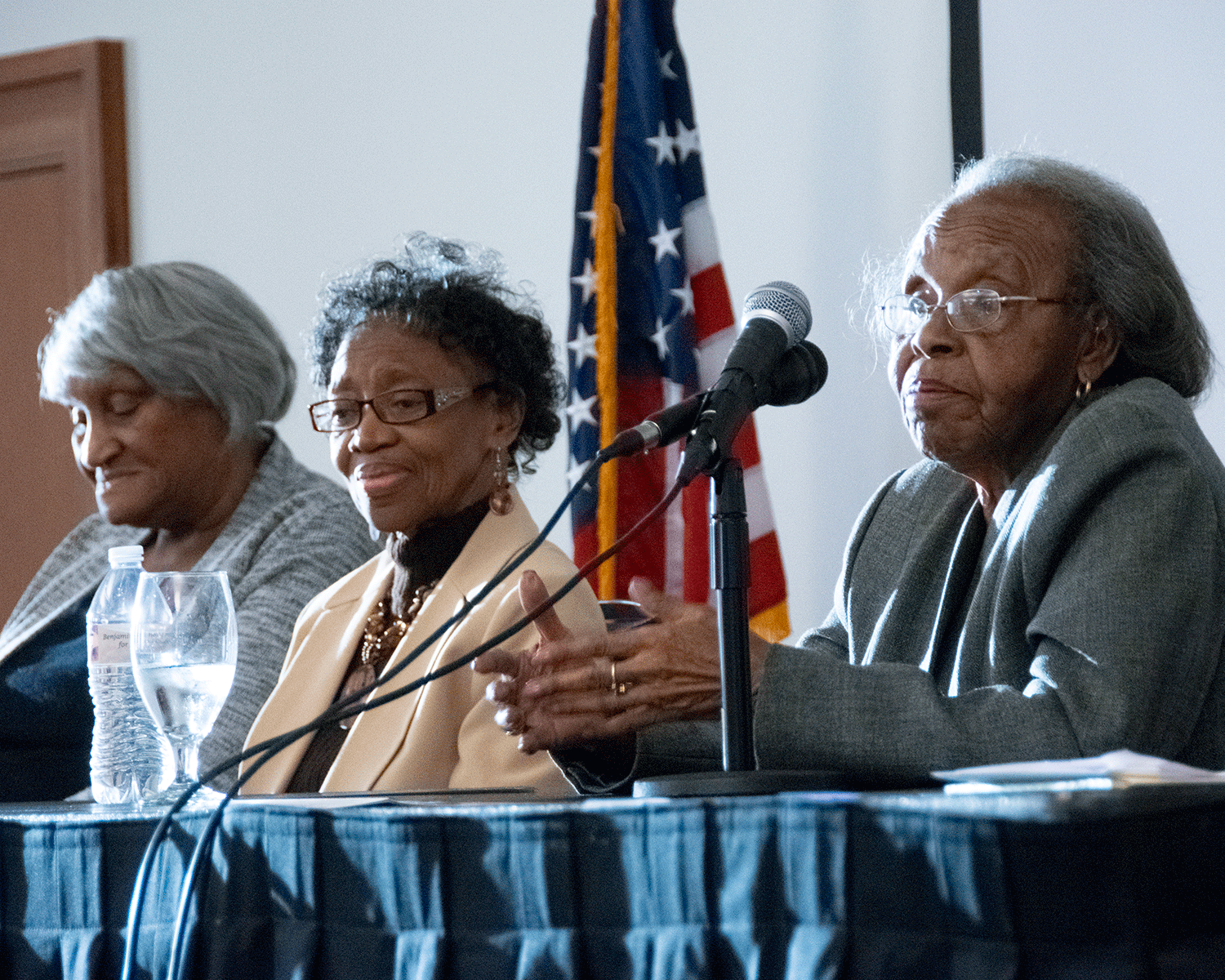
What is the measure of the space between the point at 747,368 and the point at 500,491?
1.01 meters

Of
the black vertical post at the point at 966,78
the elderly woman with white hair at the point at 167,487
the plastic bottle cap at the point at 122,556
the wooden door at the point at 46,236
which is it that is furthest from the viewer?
the wooden door at the point at 46,236

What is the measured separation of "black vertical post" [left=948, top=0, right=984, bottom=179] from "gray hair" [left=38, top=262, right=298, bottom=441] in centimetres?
151

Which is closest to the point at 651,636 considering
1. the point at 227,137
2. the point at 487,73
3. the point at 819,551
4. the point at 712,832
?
the point at 712,832

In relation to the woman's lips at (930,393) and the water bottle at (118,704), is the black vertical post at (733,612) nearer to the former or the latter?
the woman's lips at (930,393)

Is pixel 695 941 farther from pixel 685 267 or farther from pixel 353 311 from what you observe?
pixel 685 267

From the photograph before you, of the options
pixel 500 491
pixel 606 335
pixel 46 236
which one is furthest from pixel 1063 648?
pixel 46 236

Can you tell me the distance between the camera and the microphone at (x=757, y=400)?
1.23 meters

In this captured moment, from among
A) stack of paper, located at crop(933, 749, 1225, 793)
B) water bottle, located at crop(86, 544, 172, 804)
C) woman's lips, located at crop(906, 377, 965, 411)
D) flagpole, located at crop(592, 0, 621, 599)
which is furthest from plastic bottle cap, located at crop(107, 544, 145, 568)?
flagpole, located at crop(592, 0, 621, 599)

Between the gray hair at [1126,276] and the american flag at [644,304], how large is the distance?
1.34 m

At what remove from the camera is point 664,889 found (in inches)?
41.6

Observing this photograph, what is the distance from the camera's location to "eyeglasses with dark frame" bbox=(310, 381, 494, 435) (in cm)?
222

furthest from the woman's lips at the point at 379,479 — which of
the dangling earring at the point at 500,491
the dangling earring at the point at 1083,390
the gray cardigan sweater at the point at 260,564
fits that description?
the dangling earring at the point at 1083,390

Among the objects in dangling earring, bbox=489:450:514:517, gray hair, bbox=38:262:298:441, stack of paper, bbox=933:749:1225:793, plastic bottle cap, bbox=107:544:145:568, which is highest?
gray hair, bbox=38:262:298:441

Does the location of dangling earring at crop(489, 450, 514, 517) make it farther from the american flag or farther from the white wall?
the white wall
